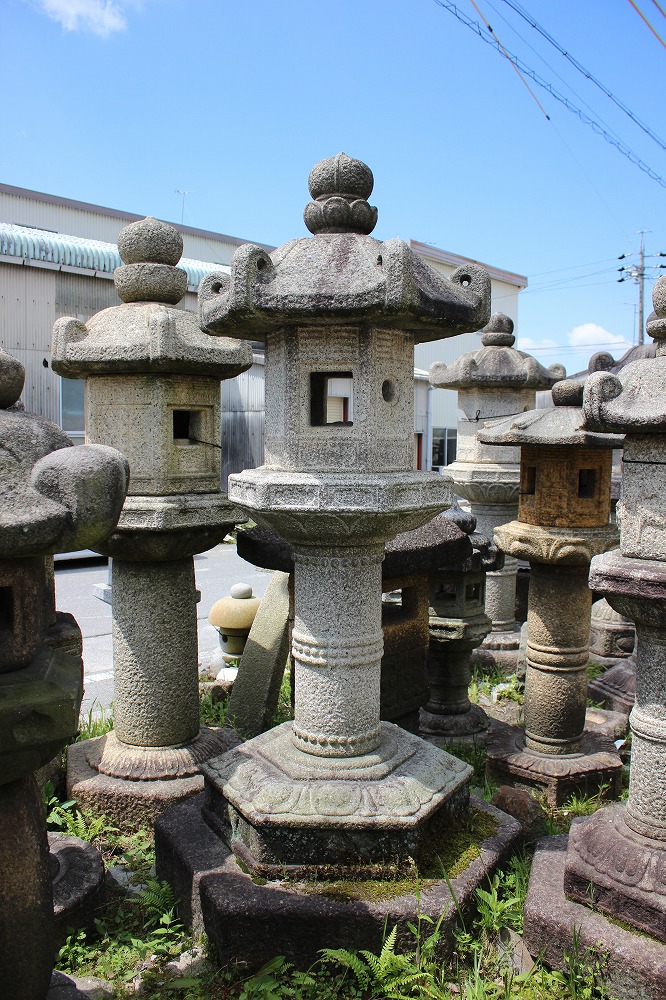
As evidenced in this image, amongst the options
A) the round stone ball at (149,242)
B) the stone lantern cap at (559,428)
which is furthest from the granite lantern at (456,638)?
the round stone ball at (149,242)

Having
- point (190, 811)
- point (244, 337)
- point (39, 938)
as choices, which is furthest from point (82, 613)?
point (39, 938)

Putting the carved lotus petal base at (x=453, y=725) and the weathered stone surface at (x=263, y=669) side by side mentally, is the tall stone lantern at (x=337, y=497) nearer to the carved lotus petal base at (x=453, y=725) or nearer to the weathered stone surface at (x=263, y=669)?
the carved lotus petal base at (x=453, y=725)

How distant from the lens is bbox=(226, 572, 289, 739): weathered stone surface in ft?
20.2

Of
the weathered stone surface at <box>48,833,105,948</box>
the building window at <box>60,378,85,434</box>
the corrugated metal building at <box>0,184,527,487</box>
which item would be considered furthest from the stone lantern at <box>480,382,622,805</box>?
the building window at <box>60,378,85,434</box>

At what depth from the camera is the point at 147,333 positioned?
4551 millimetres

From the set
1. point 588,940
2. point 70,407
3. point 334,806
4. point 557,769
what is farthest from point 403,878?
point 70,407

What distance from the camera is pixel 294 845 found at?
11.8 feet

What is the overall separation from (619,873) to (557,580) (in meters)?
2.15

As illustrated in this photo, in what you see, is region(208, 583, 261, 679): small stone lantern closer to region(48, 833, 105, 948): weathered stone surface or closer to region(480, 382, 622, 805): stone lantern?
region(480, 382, 622, 805): stone lantern

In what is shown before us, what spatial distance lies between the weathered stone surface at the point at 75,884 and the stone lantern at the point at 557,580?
278 cm

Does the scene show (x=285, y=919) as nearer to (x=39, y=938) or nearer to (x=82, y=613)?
(x=39, y=938)

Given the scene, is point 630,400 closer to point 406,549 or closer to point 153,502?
point 406,549

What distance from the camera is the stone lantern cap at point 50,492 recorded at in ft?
7.41

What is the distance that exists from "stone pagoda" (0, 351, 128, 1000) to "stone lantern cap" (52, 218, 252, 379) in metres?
1.95
